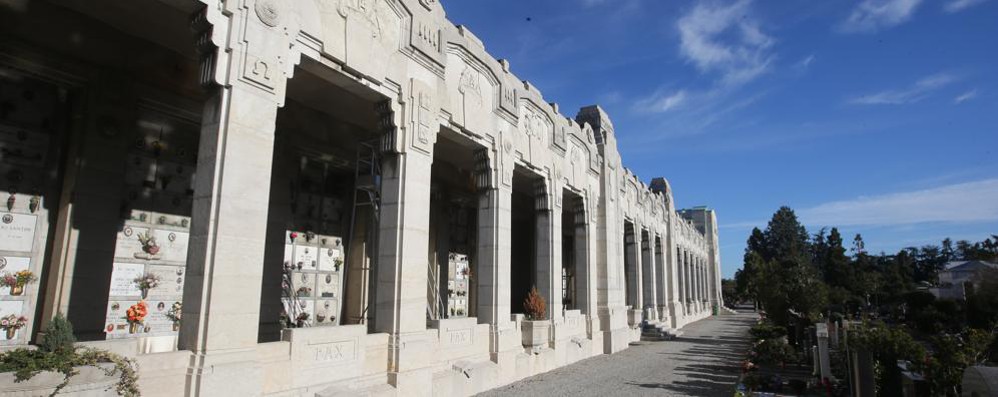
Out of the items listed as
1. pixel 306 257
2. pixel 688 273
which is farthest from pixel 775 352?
pixel 688 273

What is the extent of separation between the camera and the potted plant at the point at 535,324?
15.4 metres

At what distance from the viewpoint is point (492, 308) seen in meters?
13.7

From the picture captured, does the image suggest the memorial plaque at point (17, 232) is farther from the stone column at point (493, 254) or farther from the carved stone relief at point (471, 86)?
the stone column at point (493, 254)

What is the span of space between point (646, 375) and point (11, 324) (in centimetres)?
1373

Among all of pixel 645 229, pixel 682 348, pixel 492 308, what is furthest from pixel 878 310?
pixel 492 308

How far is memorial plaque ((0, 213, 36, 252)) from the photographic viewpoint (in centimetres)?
866

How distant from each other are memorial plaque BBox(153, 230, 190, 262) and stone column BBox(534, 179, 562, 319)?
9.88m

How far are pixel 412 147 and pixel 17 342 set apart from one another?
23.5 ft

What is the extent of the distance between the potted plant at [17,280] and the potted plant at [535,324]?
10.8 m

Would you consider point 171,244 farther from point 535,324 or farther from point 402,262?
point 535,324

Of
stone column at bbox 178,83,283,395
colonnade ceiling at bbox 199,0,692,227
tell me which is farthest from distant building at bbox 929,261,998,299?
stone column at bbox 178,83,283,395

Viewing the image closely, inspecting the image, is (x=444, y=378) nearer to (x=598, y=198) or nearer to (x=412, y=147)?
(x=412, y=147)

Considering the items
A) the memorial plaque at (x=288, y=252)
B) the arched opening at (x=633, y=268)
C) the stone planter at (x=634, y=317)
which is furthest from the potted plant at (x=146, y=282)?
the arched opening at (x=633, y=268)

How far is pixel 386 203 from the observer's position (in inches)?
430
